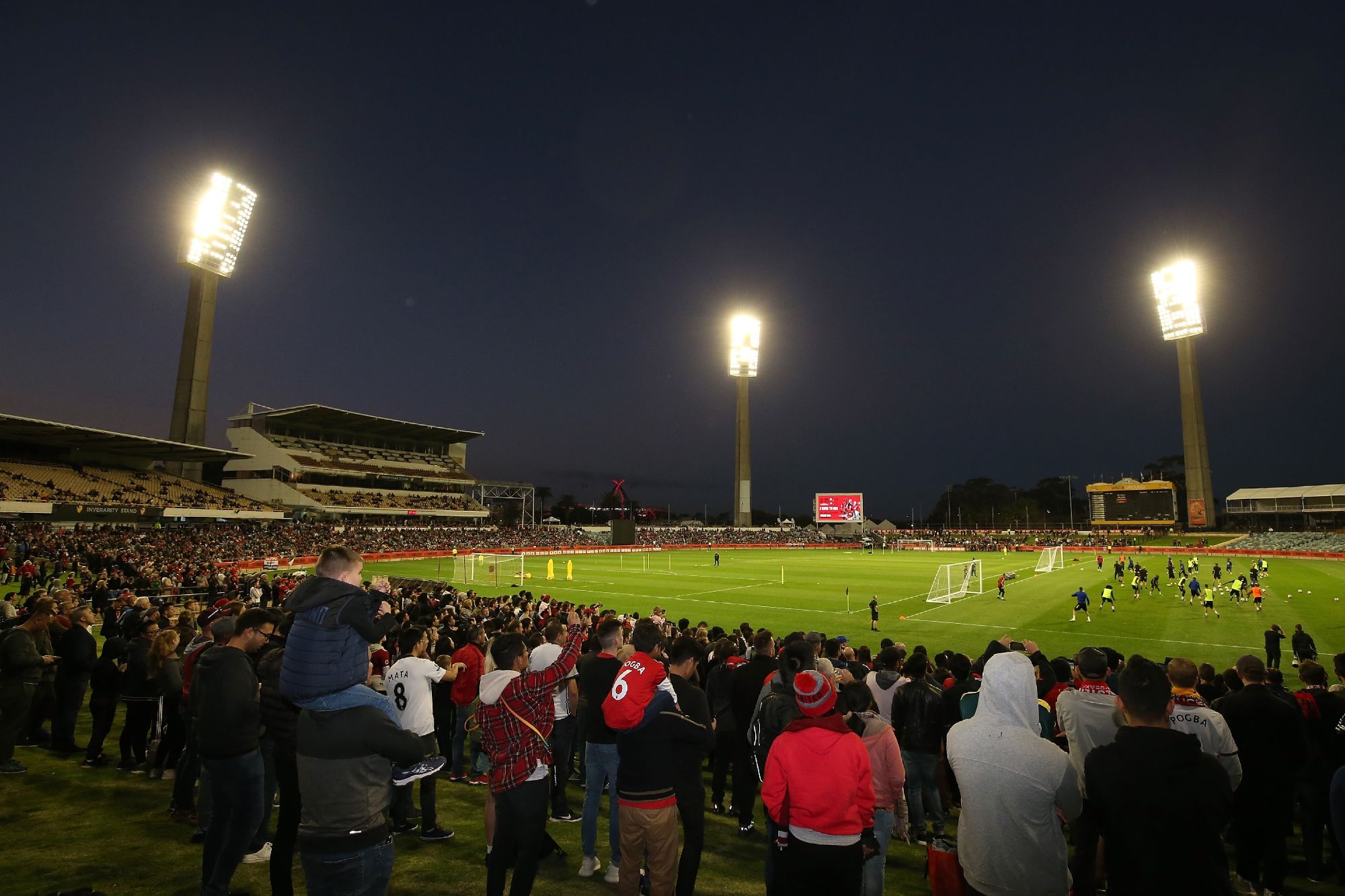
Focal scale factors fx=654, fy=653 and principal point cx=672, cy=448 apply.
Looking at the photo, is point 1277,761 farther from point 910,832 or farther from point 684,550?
→ point 684,550

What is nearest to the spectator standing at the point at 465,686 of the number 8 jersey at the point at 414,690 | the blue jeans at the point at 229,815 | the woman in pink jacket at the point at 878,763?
A: the number 8 jersey at the point at 414,690

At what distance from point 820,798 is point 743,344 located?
368 ft

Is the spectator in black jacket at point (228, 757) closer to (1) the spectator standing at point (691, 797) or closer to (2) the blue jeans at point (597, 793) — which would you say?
(2) the blue jeans at point (597, 793)

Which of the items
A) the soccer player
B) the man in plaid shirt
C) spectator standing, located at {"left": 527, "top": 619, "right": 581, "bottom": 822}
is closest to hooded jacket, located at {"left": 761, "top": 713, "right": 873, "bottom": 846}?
the man in plaid shirt

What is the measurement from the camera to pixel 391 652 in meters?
10.9

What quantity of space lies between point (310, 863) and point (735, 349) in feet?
369

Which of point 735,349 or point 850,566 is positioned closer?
point 850,566

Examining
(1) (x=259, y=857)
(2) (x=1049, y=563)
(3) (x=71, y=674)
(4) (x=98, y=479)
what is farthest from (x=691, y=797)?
(4) (x=98, y=479)

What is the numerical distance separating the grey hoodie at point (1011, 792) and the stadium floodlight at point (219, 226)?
71.9 m

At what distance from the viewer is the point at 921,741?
6793 mm

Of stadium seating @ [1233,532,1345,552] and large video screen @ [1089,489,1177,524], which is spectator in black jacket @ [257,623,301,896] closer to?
stadium seating @ [1233,532,1345,552]

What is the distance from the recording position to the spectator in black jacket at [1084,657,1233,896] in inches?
128

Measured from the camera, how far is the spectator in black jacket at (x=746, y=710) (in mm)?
6668

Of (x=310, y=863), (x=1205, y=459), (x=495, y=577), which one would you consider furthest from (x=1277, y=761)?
(x=1205, y=459)
